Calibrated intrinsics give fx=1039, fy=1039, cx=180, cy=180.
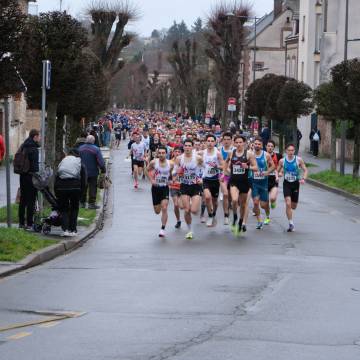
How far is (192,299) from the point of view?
11.4m

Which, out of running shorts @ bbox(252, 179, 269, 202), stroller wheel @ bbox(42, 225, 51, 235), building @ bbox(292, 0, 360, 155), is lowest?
stroller wheel @ bbox(42, 225, 51, 235)

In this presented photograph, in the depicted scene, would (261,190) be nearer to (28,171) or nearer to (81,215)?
(81,215)

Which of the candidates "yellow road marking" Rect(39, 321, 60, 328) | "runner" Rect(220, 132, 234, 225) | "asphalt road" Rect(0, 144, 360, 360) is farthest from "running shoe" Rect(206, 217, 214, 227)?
"yellow road marking" Rect(39, 321, 60, 328)

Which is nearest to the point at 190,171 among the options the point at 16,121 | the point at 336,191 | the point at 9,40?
the point at 9,40

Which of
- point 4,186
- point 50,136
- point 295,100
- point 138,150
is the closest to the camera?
point 50,136

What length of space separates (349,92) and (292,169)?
42.2 feet

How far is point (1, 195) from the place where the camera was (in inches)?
1054

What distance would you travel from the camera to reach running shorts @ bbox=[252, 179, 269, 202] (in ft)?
67.4

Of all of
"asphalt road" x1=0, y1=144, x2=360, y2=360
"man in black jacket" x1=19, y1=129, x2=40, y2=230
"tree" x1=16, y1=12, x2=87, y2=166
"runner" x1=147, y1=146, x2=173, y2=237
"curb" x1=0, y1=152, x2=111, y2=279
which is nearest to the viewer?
"asphalt road" x1=0, y1=144, x2=360, y2=360

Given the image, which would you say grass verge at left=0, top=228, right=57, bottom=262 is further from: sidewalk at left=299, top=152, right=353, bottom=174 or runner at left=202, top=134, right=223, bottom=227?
sidewalk at left=299, top=152, right=353, bottom=174

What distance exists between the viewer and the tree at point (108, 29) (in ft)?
176

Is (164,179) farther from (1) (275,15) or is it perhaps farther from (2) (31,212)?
(1) (275,15)

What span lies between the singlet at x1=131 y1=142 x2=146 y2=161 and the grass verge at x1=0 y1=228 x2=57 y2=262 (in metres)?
17.0

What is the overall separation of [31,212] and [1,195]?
8825 mm
